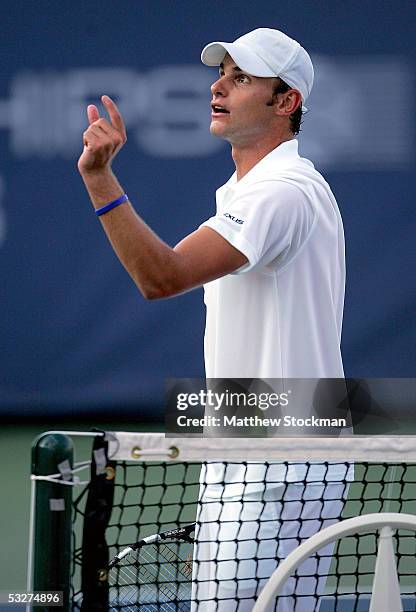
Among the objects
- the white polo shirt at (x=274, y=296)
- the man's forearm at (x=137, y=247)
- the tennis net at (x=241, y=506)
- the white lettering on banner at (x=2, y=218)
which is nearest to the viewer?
the tennis net at (x=241, y=506)

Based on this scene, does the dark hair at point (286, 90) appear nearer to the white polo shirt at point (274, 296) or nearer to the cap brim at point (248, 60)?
the cap brim at point (248, 60)

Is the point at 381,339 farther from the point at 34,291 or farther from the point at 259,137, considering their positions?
the point at 259,137

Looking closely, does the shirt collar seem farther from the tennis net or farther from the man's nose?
the tennis net

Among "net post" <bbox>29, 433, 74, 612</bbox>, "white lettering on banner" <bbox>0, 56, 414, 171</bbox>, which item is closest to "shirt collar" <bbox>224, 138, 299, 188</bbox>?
"net post" <bbox>29, 433, 74, 612</bbox>

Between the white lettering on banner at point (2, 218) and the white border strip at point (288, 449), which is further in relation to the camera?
the white lettering on banner at point (2, 218)

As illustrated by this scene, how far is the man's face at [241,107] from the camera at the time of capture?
2.55 metres

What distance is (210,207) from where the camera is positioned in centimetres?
611

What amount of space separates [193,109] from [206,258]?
3.78 meters

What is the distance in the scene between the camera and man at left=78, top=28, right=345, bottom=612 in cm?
224

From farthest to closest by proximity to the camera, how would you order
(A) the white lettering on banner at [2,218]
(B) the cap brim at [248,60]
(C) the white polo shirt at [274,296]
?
(A) the white lettering on banner at [2,218], (B) the cap brim at [248,60], (C) the white polo shirt at [274,296]

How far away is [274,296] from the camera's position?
2369mm

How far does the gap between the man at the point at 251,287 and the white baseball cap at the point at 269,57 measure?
0.09m

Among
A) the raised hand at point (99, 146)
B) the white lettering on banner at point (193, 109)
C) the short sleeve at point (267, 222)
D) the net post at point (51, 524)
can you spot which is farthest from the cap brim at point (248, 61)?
the white lettering on banner at point (193, 109)

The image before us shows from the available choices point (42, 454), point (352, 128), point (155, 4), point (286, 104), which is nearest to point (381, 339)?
point (352, 128)
